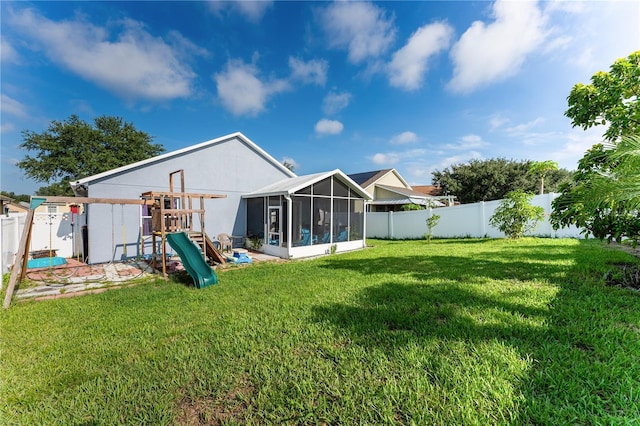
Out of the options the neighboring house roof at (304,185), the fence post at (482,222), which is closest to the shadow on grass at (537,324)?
the neighboring house roof at (304,185)

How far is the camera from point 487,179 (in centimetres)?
2534

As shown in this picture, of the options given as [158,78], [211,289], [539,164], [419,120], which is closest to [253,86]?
[158,78]

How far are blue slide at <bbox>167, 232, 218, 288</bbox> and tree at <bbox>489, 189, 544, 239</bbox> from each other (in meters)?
12.5

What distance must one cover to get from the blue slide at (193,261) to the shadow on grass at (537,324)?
3.32 metres

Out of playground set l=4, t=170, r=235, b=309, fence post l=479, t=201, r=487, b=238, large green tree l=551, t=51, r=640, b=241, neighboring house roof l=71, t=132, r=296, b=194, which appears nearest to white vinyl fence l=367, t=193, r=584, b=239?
fence post l=479, t=201, r=487, b=238

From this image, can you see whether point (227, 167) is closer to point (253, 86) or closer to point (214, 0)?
point (253, 86)

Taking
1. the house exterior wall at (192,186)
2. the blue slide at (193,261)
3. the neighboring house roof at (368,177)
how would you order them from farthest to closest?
the neighboring house roof at (368,177)
the house exterior wall at (192,186)
the blue slide at (193,261)

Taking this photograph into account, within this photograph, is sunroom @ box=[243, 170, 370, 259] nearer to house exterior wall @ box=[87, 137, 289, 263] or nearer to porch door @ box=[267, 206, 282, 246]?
porch door @ box=[267, 206, 282, 246]

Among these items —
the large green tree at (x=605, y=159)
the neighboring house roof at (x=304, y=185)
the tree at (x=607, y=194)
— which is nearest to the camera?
the tree at (x=607, y=194)

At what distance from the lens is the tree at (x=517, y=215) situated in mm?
11227

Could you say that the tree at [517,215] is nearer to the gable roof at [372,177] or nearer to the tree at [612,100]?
the tree at [612,100]

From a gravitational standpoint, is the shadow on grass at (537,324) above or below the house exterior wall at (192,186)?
below

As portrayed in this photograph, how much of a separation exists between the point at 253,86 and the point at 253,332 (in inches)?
528

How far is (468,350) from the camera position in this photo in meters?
2.72
